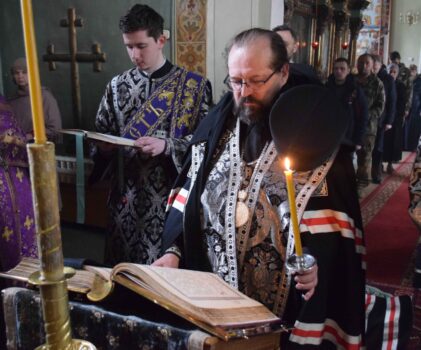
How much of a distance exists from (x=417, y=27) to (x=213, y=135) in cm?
1358

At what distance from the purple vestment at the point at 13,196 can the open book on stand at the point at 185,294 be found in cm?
150

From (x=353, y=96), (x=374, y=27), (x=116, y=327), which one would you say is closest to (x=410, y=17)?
(x=374, y=27)

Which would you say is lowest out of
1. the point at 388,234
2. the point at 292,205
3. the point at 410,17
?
the point at 388,234

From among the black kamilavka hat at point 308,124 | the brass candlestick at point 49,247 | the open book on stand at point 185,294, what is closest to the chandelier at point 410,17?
the black kamilavka hat at point 308,124

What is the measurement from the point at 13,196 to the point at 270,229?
143 cm

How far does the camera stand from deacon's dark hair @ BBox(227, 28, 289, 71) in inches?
59.7

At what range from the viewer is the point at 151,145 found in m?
2.56

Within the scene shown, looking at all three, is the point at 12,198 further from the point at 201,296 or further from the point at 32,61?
the point at 32,61

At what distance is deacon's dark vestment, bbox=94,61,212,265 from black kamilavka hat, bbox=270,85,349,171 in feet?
4.53

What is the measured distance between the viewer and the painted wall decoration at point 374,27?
13.5m

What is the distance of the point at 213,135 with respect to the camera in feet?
5.41

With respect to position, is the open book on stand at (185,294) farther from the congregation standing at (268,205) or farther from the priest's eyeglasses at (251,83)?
the priest's eyeglasses at (251,83)

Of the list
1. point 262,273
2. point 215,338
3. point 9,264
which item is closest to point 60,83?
point 9,264

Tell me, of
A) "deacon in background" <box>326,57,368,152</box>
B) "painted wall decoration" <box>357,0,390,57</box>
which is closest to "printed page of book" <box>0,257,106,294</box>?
"deacon in background" <box>326,57,368,152</box>
